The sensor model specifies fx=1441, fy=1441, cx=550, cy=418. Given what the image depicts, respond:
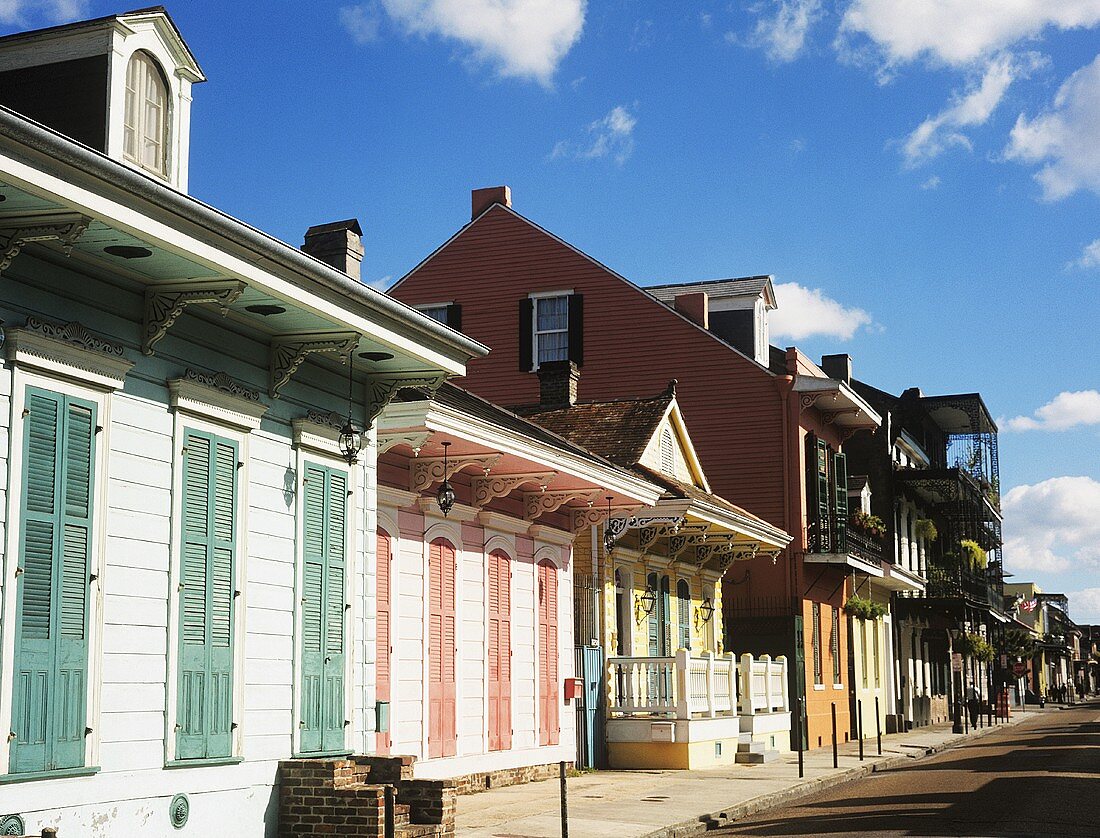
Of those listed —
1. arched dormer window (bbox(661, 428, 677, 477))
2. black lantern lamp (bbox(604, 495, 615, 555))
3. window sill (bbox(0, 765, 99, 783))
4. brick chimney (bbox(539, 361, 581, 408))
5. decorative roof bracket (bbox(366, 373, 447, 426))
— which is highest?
brick chimney (bbox(539, 361, 581, 408))

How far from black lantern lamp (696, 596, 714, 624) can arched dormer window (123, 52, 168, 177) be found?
19721 mm

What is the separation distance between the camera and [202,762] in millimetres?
11461

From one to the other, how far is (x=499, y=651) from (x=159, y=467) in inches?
389

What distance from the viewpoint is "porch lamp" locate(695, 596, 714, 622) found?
29.6 meters

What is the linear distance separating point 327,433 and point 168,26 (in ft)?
12.9

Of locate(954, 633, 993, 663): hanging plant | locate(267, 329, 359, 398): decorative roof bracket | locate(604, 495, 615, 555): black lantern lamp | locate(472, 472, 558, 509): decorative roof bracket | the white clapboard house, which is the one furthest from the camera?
locate(954, 633, 993, 663): hanging plant

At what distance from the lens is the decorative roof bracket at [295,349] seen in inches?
499

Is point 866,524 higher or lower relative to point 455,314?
lower

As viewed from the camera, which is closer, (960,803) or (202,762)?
(202,762)

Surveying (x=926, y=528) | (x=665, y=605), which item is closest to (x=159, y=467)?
(x=665, y=605)

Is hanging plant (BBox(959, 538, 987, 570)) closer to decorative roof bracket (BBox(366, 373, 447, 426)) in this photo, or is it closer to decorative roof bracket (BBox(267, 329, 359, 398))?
decorative roof bracket (BBox(366, 373, 447, 426))

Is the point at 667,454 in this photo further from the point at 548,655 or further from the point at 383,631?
the point at 383,631

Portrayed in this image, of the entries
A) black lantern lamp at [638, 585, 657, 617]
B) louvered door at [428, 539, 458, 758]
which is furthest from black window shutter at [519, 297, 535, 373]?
louvered door at [428, 539, 458, 758]

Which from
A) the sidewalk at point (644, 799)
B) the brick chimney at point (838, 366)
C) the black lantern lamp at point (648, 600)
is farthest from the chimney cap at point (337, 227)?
the brick chimney at point (838, 366)
